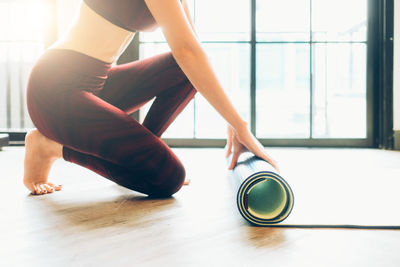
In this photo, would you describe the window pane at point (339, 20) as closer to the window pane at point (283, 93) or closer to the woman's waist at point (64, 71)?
the woman's waist at point (64, 71)

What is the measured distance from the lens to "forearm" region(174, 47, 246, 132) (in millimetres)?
1138

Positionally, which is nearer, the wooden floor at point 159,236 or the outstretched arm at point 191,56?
the wooden floor at point 159,236

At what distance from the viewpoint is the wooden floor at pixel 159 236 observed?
82 centimetres

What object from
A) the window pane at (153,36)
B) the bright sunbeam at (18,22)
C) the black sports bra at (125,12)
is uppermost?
the bright sunbeam at (18,22)

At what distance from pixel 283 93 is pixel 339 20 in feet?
19.4

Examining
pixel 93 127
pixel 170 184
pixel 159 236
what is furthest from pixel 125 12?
pixel 159 236

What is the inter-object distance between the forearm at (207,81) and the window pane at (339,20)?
2.89m

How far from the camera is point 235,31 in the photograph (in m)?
3.91

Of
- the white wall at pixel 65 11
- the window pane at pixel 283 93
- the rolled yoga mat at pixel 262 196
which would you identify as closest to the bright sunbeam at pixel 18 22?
the white wall at pixel 65 11

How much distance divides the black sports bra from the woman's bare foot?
21.5 inches

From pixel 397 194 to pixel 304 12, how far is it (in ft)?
8.87

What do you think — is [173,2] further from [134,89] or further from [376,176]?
[376,176]

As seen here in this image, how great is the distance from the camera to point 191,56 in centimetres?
113

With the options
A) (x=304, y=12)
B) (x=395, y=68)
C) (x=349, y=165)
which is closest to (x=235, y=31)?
(x=304, y=12)
